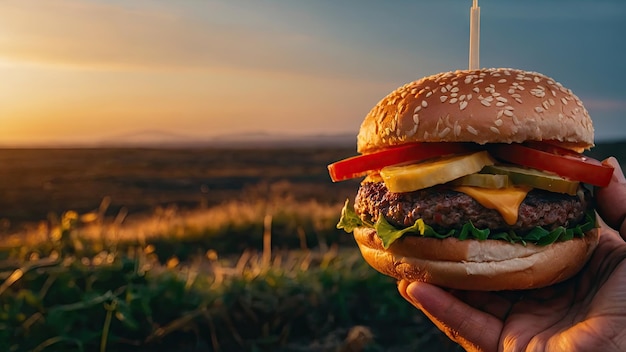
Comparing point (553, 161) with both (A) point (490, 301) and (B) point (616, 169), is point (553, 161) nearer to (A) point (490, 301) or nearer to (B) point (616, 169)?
(B) point (616, 169)

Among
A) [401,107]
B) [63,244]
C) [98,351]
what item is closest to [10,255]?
[63,244]

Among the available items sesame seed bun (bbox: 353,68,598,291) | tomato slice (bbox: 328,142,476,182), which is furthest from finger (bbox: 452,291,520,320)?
tomato slice (bbox: 328,142,476,182)

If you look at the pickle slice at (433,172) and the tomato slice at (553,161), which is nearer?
the pickle slice at (433,172)

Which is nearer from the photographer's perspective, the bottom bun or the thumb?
the bottom bun

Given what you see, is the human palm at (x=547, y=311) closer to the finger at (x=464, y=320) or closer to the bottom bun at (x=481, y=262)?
the finger at (x=464, y=320)

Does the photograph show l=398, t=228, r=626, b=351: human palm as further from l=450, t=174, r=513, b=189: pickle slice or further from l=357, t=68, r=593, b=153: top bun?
l=357, t=68, r=593, b=153: top bun

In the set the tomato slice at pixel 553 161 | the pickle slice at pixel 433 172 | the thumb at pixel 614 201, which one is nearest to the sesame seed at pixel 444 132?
the pickle slice at pixel 433 172

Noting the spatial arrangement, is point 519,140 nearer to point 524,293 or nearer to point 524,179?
point 524,179
